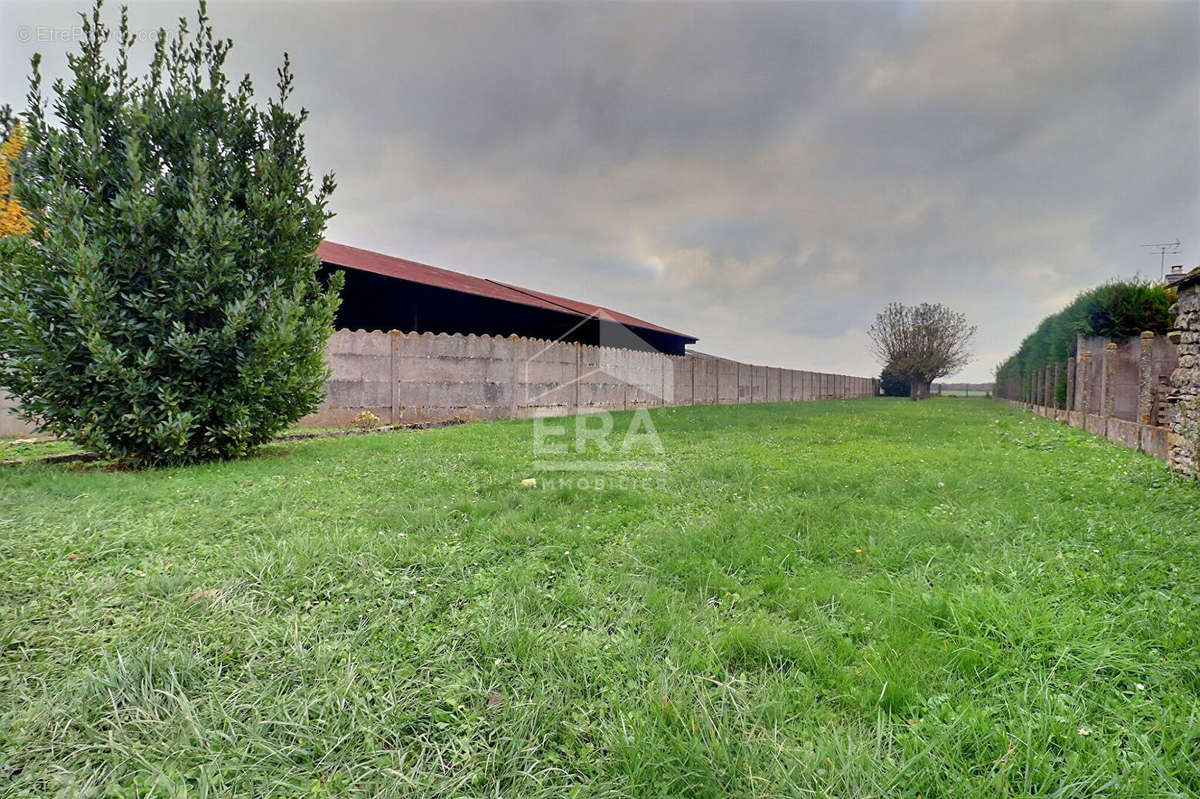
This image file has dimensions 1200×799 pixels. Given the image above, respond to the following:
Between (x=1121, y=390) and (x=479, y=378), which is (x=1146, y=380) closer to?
(x=1121, y=390)

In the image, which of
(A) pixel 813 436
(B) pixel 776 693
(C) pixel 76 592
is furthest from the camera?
(A) pixel 813 436

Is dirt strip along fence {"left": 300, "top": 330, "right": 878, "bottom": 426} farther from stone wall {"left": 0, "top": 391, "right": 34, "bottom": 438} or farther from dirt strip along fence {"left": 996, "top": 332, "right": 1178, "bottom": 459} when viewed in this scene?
dirt strip along fence {"left": 996, "top": 332, "right": 1178, "bottom": 459}

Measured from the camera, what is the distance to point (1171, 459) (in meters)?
4.98

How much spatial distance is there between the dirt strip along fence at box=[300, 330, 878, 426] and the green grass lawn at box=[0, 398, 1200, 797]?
569 centimetres

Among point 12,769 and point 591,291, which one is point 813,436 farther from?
point 591,291

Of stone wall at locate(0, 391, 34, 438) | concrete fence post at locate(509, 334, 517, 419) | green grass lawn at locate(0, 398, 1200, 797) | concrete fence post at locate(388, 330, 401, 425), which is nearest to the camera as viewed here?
green grass lawn at locate(0, 398, 1200, 797)

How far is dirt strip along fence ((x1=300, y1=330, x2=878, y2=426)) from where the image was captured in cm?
913

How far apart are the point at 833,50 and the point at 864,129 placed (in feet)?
9.98

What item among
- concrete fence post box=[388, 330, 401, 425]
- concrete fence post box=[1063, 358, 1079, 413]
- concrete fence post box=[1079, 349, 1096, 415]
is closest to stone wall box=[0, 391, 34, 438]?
concrete fence post box=[388, 330, 401, 425]

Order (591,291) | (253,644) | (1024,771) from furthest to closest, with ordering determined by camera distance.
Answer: (591,291)
(253,644)
(1024,771)

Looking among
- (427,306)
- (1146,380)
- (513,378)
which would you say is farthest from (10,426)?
(1146,380)

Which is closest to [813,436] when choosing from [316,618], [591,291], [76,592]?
[316,618]

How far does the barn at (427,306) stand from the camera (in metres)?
12.8

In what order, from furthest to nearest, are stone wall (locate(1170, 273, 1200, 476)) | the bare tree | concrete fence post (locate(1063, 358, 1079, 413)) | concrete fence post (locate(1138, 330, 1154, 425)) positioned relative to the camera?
1. the bare tree
2. concrete fence post (locate(1063, 358, 1079, 413))
3. concrete fence post (locate(1138, 330, 1154, 425))
4. stone wall (locate(1170, 273, 1200, 476))
